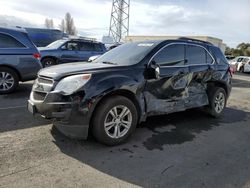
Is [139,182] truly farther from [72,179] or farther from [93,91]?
[93,91]

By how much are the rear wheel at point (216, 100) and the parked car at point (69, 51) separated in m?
8.24

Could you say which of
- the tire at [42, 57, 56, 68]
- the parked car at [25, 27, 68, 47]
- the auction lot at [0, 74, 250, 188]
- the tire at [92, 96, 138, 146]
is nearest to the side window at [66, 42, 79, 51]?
the tire at [42, 57, 56, 68]

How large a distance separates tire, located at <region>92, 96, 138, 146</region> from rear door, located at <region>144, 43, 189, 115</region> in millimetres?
492

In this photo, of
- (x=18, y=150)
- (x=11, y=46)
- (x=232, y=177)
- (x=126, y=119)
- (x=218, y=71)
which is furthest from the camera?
(x=11, y=46)

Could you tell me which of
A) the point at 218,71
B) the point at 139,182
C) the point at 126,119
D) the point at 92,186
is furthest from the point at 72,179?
the point at 218,71

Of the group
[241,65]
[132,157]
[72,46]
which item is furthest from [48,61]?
[241,65]

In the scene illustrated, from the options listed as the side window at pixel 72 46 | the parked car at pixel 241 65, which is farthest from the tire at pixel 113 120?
the parked car at pixel 241 65

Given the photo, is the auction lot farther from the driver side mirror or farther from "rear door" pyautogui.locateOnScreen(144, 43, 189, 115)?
the driver side mirror

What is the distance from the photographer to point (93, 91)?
4203mm

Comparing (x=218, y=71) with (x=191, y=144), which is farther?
(x=218, y=71)

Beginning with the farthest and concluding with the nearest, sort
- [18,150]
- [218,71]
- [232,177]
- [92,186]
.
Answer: [218,71] < [18,150] < [232,177] < [92,186]

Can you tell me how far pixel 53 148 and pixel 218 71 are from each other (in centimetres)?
423

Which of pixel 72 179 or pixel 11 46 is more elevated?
pixel 11 46

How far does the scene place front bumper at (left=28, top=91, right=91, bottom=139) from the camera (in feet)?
13.4
